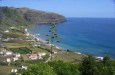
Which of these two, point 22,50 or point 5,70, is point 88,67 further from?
point 22,50

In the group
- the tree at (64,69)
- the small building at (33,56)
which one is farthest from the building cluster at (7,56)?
the tree at (64,69)

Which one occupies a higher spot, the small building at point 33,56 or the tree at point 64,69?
the tree at point 64,69

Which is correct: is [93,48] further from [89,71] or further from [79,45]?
[89,71]

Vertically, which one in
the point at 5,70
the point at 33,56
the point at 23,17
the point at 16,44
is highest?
the point at 5,70

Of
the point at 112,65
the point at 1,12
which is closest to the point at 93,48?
the point at 112,65

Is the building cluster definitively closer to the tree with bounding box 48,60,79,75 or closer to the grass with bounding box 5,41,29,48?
the grass with bounding box 5,41,29,48

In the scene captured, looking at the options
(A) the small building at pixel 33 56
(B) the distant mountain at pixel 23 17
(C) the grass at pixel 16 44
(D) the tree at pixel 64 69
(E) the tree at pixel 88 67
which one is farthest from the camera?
(B) the distant mountain at pixel 23 17

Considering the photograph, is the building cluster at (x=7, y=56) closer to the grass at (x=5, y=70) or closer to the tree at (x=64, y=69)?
the grass at (x=5, y=70)

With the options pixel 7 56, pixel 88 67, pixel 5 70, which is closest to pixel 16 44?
pixel 7 56

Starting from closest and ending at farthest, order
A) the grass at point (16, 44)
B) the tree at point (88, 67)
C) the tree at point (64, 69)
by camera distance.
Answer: the tree at point (64, 69) → the tree at point (88, 67) → the grass at point (16, 44)
